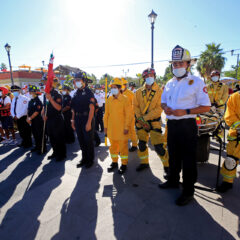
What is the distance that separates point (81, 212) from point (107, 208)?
38cm

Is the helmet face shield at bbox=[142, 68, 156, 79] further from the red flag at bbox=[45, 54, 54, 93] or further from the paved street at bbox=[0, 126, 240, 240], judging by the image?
the red flag at bbox=[45, 54, 54, 93]

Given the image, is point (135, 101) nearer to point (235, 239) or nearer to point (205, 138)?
point (205, 138)

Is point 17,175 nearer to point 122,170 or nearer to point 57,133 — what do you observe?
point 57,133

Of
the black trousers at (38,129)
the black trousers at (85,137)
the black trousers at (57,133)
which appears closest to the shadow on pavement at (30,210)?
the black trousers at (85,137)

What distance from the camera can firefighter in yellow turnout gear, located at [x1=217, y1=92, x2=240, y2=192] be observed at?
2.44 meters

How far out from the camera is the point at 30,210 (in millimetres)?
2443

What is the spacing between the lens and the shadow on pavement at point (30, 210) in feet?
6.70

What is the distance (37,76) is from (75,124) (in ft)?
94.4

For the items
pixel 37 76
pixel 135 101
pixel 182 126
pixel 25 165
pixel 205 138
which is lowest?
pixel 25 165

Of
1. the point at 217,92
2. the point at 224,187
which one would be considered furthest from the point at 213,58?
the point at 224,187

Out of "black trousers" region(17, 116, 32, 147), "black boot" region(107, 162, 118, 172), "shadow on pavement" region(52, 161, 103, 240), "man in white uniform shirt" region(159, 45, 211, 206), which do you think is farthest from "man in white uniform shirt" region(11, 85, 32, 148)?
"man in white uniform shirt" region(159, 45, 211, 206)

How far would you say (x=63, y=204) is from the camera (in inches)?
100.0

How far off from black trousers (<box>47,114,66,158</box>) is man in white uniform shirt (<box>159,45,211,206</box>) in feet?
9.77

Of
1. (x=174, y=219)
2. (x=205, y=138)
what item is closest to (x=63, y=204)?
(x=174, y=219)
